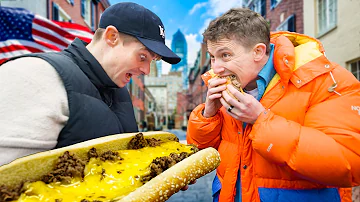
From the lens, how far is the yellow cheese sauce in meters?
1.55

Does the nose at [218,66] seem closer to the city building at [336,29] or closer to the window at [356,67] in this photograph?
the city building at [336,29]

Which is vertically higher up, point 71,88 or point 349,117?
point 71,88

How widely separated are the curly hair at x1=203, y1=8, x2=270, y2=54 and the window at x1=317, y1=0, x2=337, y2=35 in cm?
864

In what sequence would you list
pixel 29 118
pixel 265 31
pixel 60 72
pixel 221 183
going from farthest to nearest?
1. pixel 221 183
2. pixel 265 31
3. pixel 60 72
4. pixel 29 118

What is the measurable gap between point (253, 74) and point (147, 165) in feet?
3.32

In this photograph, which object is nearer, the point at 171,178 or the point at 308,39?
the point at 171,178

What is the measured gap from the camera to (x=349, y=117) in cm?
179

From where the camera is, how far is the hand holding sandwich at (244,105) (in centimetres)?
199

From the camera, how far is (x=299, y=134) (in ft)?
5.97

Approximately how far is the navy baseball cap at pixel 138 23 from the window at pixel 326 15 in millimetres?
9005

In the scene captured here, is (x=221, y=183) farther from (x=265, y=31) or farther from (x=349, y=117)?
(x=265, y=31)

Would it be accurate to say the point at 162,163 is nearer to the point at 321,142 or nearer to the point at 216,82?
the point at 216,82

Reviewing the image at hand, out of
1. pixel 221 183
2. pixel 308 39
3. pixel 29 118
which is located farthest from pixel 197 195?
pixel 29 118

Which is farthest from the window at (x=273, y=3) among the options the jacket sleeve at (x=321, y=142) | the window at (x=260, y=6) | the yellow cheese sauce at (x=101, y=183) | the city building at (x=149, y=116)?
the city building at (x=149, y=116)
